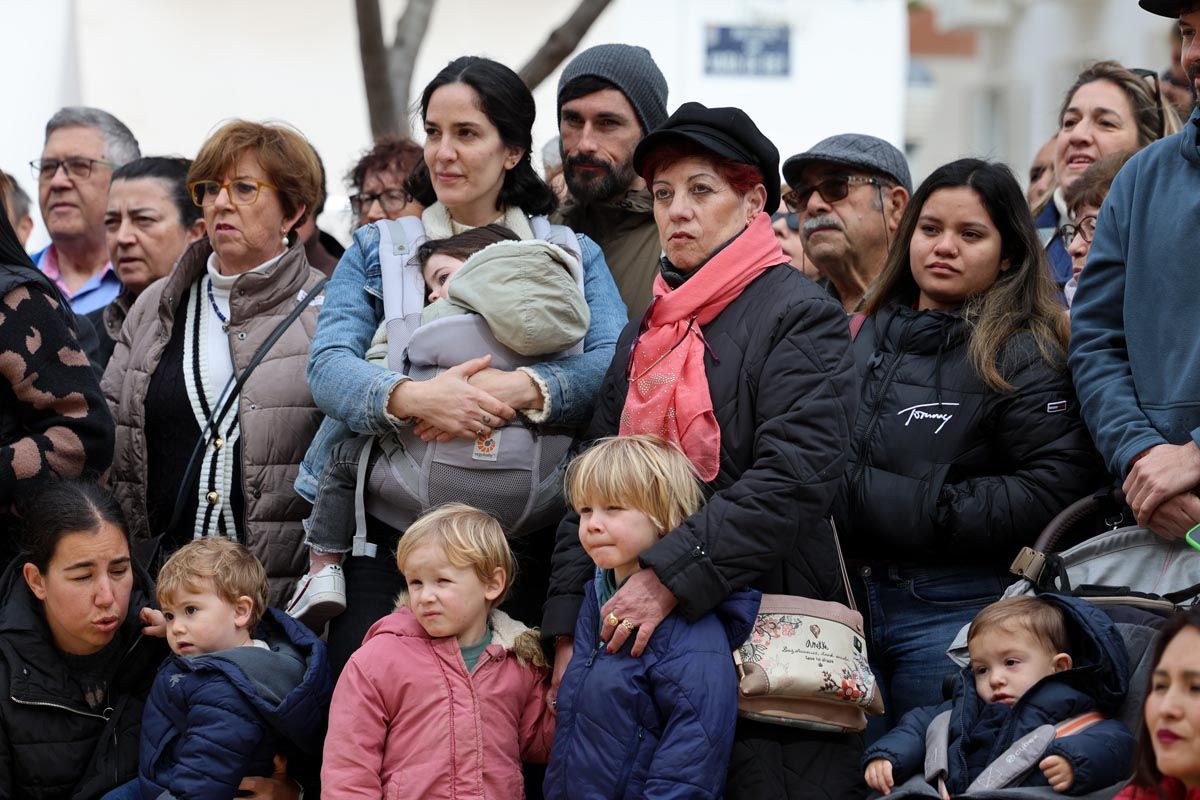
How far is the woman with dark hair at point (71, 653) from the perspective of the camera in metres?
4.34

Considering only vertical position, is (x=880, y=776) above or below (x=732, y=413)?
below

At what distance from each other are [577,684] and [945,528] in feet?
3.75

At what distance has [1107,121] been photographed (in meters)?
5.73

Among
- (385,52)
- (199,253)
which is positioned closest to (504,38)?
(385,52)

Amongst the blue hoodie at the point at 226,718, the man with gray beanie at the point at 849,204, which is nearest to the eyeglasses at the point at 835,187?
the man with gray beanie at the point at 849,204

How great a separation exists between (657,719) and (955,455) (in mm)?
1202

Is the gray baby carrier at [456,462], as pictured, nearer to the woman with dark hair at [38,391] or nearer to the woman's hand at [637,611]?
the woman's hand at [637,611]

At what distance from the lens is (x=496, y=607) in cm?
431

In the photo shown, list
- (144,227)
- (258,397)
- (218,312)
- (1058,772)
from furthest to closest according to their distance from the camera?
(144,227) → (218,312) → (258,397) → (1058,772)

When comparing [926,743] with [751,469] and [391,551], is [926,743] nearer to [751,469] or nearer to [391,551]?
[751,469]

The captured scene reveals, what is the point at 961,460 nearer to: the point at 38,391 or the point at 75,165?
the point at 38,391

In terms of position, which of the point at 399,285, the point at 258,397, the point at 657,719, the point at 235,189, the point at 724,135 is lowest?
the point at 657,719

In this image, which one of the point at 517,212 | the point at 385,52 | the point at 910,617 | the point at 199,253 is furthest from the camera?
the point at 385,52

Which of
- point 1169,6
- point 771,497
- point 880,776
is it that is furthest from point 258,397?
point 1169,6
